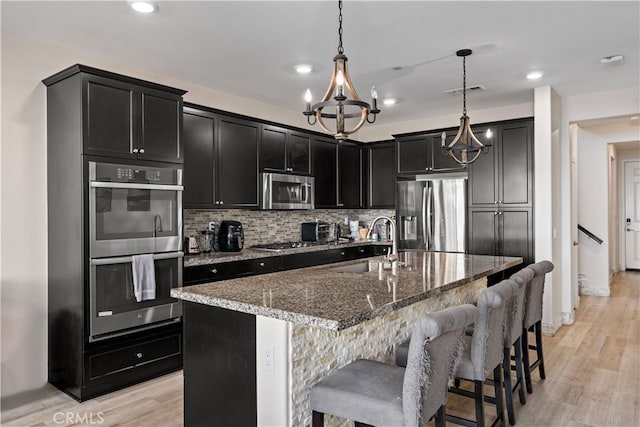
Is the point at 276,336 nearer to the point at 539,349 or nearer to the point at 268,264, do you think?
the point at 539,349

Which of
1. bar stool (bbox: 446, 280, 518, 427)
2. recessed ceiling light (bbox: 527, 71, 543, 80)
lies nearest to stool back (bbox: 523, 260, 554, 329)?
bar stool (bbox: 446, 280, 518, 427)

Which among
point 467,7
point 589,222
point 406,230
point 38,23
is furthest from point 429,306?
point 589,222

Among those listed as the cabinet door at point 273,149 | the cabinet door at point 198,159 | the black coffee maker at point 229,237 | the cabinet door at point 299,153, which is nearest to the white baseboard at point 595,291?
the cabinet door at point 299,153

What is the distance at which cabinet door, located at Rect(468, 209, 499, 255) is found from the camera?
200 inches

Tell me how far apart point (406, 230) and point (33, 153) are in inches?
166

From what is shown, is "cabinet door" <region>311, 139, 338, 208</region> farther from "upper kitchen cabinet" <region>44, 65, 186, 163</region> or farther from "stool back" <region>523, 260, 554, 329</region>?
"stool back" <region>523, 260, 554, 329</region>

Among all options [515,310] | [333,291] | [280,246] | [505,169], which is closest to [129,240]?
[333,291]

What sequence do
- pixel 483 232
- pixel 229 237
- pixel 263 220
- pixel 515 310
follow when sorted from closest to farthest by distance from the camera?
pixel 515 310 < pixel 229 237 < pixel 483 232 < pixel 263 220

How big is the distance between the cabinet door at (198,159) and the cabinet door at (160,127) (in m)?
0.46

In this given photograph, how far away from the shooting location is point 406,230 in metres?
5.79

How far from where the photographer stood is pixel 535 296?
3158mm

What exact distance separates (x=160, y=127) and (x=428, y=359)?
2.83 metres

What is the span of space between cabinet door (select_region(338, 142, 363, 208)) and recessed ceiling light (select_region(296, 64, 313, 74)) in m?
2.02

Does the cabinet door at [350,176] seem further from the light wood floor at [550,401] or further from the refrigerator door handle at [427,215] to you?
the light wood floor at [550,401]
